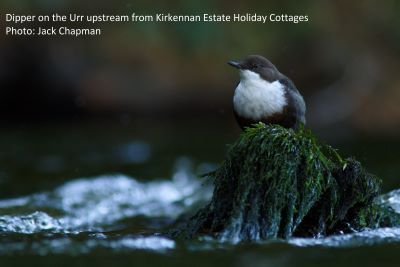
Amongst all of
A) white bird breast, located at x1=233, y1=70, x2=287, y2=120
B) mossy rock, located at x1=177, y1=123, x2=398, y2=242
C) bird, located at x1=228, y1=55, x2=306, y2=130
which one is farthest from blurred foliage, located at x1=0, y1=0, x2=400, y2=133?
mossy rock, located at x1=177, y1=123, x2=398, y2=242

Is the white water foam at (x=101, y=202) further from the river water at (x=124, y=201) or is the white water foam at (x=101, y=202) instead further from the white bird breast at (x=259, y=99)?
the white bird breast at (x=259, y=99)

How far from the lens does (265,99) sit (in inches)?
208

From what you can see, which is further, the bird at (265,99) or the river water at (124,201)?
the bird at (265,99)

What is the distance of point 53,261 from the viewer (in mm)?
3945

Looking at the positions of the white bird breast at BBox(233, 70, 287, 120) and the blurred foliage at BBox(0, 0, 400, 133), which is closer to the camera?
the white bird breast at BBox(233, 70, 287, 120)

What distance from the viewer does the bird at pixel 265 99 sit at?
528 centimetres

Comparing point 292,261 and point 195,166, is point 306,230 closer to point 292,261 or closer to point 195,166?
point 292,261

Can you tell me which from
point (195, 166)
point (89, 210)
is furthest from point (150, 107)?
point (89, 210)

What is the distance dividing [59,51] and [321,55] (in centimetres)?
406

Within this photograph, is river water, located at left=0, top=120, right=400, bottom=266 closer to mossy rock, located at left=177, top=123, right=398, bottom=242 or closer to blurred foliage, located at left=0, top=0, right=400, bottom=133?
mossy rock, located at left=177, top=123, right=398, bottom=242

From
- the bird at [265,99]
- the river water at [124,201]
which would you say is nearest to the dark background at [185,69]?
the river water at [124,201]

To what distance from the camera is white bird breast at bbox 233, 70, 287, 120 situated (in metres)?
5.27

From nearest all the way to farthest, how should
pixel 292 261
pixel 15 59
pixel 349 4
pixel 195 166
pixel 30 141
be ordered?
pixel 292 261, pixel 195 166, pixel 30 141, pixel 15 59, pixel 349 4

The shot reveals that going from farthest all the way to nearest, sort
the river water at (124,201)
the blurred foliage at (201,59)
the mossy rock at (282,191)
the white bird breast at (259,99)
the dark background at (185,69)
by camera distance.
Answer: the blurred foliage at (201,59) < the dark background at (185,69) < the white bird breast at (259,99) < the mossy rock at (282,191) < the river water at (124,201)
